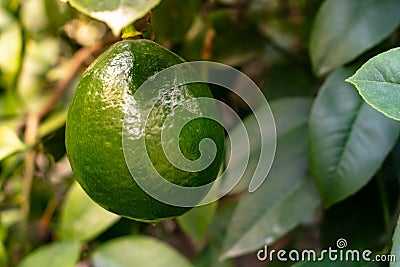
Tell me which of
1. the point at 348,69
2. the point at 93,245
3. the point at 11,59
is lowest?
the point at 93,245

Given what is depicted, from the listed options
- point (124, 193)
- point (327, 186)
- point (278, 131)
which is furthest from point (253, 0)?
point (124, 193)

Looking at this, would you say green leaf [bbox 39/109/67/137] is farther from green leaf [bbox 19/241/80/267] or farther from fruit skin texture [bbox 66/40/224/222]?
fruit skin texture [bbox 66/40/224/222]

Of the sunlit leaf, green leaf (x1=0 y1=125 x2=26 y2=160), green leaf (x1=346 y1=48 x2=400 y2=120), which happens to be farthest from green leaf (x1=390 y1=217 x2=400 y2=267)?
the sunlit leaf

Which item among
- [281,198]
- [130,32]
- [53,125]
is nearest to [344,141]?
[281,198]

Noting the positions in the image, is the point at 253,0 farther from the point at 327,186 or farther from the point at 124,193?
the point at 124,193

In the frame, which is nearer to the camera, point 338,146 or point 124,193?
point 124,193

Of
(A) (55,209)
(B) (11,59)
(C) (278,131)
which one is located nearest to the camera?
(C) (278,131)

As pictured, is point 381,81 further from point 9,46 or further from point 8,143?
point 9,46
